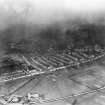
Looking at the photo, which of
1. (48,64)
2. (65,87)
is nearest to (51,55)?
(48,64)

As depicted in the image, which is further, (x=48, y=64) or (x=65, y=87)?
(x=48, y=64)

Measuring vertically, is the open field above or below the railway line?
below

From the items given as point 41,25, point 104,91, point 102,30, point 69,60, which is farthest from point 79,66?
point 102,30

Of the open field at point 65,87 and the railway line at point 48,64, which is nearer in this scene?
the open field at point 65,87

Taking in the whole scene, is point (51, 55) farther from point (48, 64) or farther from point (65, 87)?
point (65, 87)

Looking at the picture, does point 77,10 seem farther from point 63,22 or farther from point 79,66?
point 79,66

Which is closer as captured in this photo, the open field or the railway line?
the open field

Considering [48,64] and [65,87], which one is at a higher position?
[48,64]

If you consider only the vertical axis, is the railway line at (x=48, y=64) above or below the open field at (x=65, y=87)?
above
